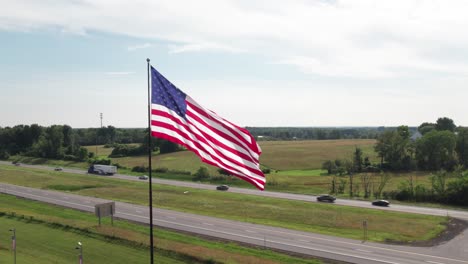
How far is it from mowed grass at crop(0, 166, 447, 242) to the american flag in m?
30.1

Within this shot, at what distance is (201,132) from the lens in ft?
59.4

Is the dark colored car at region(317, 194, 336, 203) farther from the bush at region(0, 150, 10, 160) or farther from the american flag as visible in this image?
the bush at region(0, 150, 10, 160)

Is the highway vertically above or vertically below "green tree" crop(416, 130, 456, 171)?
below

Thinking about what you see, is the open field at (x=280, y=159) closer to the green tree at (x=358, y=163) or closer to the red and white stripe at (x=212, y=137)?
the green tree at (x=358, y=163)

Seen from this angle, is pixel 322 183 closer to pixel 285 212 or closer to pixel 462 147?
pixel 285 212

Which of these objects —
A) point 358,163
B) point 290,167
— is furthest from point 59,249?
point 358,163

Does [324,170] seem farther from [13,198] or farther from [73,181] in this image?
[13,198]

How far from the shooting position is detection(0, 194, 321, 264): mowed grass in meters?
34.8

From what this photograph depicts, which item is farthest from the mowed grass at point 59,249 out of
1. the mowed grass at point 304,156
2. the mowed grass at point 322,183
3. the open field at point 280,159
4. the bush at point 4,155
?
the bush at point 4,155

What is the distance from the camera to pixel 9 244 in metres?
38.5

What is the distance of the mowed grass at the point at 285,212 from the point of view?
157 feet

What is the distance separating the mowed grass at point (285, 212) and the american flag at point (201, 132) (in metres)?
30.1

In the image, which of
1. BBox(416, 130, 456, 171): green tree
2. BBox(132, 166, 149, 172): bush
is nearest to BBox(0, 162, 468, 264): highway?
BBox(132, 166, 149, 172): bush

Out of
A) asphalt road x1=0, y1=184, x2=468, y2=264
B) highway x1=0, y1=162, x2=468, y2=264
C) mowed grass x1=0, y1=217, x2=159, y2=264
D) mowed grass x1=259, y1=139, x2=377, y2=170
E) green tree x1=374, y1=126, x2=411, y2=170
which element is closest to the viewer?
mowed grass x1=0, y1=217, x2=159, y2=264
